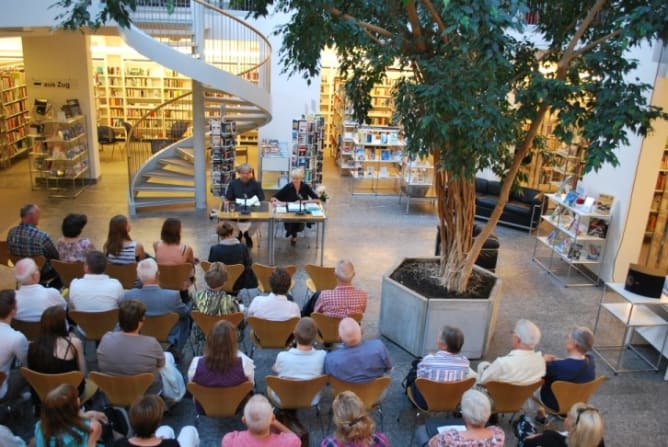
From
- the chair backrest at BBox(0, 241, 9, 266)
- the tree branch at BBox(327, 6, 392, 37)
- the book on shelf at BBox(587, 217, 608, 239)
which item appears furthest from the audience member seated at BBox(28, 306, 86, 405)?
the book on shelf at BBox(587, 217, 608, 239)

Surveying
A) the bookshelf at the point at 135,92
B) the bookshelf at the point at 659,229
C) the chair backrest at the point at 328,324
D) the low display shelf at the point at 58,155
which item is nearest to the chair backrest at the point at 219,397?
the chair backrest at the point at 328,324

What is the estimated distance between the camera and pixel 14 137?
1347cm

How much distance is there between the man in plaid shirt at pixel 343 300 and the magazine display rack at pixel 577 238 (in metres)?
4.23

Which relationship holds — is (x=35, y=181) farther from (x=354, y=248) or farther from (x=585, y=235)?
(x=585, y=235)

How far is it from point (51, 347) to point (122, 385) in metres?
0.59

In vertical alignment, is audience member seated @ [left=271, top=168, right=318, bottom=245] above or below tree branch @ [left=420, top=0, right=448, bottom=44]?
below

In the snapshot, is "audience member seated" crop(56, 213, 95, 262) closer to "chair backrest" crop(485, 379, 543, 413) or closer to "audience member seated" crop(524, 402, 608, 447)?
"chair backrest" crop(485, 379, 543, 413)

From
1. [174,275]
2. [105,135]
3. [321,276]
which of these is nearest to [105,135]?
[105,135]

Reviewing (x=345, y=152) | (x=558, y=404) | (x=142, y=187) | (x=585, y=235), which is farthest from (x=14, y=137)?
(x=558, y=404)

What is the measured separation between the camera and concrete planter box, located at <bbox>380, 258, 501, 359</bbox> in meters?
5.77

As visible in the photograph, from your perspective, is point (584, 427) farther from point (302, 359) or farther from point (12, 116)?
point (12, 116)

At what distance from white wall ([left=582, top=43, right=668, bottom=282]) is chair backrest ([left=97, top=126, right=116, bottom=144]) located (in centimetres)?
1219

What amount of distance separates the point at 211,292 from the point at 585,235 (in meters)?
5.66

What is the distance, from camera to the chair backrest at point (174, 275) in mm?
5812
